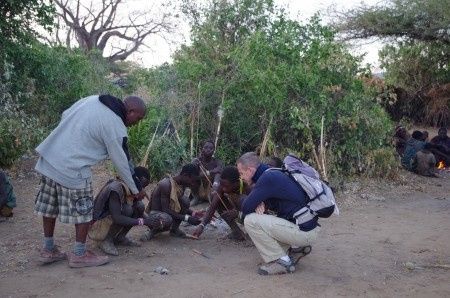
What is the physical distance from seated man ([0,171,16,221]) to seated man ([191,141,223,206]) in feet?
7.22

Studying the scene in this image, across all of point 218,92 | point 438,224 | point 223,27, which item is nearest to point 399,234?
point 438,224

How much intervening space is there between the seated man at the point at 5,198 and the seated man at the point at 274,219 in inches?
117

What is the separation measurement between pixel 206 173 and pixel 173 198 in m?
1.66

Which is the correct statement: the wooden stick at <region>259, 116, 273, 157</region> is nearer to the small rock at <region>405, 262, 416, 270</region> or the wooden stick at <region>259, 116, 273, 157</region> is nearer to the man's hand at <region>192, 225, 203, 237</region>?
the man's hand at <region>192, 225, 203, 237</region>

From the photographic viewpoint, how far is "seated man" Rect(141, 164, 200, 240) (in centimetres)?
541

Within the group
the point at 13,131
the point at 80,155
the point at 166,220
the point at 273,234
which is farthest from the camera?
the point at 13,131

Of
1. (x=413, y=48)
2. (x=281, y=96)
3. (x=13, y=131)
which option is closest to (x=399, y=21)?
(x=413, y=48)

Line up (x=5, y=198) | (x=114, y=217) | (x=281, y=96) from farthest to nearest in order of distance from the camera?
(x=281, y=96) < (x=5, y=198) < (x=114, y=217)

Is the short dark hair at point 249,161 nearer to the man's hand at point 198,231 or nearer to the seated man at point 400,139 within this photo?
the man's hand at point 198,231

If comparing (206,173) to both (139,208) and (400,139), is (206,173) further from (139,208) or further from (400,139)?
(400,139)

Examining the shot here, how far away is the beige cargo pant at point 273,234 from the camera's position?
15.0 feet

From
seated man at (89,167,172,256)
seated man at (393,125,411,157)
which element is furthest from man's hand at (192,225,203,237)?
seated man at (393,125,411,157)

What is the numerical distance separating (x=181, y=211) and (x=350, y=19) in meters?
10.3

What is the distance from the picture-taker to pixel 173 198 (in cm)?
544
